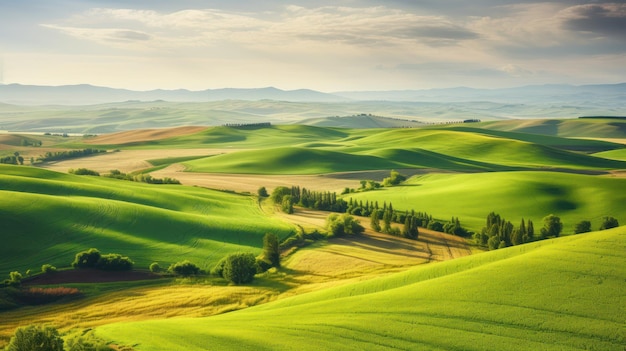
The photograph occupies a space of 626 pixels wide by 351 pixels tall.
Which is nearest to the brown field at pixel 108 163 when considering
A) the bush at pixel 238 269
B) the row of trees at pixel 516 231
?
the bush at pixel 238 269

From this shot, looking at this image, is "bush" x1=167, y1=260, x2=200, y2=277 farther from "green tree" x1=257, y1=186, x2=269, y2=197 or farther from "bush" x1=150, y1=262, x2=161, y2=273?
"green tree" x1=257, y1=186, x2=269, y2=197

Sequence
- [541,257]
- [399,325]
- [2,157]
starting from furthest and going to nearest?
1. [2,157]
2. [541,257]
3. [399,325]

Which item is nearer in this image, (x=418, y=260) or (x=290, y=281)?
(x=290, y=281)

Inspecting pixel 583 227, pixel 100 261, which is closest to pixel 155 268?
pixel 100 261

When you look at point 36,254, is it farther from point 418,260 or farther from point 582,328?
point 582,328

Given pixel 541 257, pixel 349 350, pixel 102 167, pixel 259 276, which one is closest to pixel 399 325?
pixel 349 350

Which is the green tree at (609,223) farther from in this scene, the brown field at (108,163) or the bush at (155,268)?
the brown field at (108,163)

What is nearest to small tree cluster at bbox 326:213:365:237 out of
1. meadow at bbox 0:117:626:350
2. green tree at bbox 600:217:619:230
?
meadow at bbox 0:117:626:350
